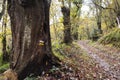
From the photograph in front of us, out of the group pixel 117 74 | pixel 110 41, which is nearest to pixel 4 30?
pixel 117 74

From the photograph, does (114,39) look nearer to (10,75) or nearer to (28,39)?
(28,39)

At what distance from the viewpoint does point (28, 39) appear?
19.8 ft

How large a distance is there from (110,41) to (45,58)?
13542 mm

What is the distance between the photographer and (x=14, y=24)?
20.9 feet

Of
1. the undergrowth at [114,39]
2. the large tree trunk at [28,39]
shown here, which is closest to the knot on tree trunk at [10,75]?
the large tree trunk at [28,39]

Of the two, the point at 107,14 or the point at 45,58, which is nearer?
the point at 45,58

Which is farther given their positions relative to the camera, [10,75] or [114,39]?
[114,39]

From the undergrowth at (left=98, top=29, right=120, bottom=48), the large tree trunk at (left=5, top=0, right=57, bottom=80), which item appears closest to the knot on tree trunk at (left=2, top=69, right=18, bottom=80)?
the large tree trunk at (left=5, top=0, right=57, bottom=80)

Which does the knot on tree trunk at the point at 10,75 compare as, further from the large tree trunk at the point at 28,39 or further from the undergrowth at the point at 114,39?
the undergrowth at the point at 114,39

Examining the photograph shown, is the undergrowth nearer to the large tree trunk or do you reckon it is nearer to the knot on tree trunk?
the large tree trunk

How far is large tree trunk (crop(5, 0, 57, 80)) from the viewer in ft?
19.6

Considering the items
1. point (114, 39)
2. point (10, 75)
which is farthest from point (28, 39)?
point (114, 39)

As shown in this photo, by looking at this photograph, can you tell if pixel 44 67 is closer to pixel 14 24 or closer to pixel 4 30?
pixel 14 24

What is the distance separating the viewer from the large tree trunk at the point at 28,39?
19.6 ft
